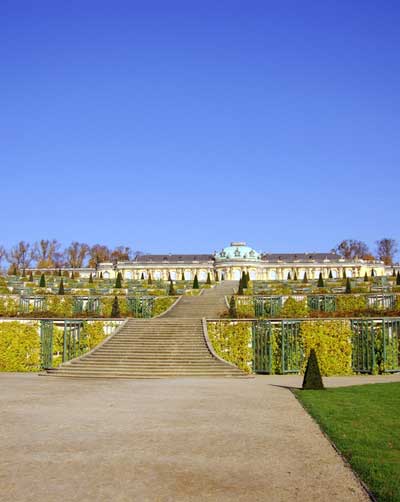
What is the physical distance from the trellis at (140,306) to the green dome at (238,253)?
80.8 meters

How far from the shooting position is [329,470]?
854cm

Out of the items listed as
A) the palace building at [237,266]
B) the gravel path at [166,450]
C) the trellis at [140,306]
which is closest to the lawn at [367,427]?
the gravel path at [166,450]

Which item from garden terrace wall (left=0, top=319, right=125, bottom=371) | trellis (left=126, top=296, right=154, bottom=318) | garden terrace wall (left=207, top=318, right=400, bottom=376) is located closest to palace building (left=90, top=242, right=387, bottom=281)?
trellis (left=126, top=296, right=154, bottom=318)

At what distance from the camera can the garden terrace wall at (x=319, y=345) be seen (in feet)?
83.8

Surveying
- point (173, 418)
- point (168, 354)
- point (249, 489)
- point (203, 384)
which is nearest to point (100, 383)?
point (203, 384)

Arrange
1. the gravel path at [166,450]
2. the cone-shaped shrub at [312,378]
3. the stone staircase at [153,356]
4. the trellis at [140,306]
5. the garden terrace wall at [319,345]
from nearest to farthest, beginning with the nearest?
the gravel path at [166,450], the cone-shaped shrub at [312,378], the stone staircase at [153,356], the garden terrace wall at [319,345], the trellis at [140,306]

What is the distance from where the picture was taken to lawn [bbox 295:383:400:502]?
809cm

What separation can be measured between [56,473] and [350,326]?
65.5 feet

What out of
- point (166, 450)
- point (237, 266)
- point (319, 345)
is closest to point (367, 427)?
point (166, 450)

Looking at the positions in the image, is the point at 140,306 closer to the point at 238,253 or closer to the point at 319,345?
the point at 319,345

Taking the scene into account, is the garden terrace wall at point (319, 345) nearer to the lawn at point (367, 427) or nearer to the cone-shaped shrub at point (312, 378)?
the lawn at point (367, 427)

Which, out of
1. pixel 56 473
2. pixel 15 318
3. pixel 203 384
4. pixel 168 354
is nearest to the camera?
pixel 56 473

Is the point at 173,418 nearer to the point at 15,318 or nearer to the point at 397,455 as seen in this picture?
the point at 397,455

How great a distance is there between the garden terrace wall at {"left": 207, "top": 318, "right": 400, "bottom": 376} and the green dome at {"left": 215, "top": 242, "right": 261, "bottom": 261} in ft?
301
